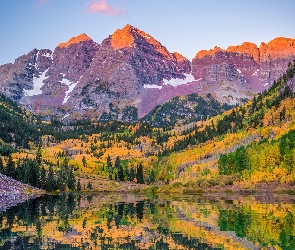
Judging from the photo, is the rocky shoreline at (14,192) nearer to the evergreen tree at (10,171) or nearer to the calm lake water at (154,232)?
the evergreen tree at (10,171)

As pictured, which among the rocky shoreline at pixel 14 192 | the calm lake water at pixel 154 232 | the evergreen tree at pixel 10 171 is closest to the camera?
the calm lake water at pixel 154 232

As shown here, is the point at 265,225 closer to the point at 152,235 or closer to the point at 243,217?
the point at 243,217

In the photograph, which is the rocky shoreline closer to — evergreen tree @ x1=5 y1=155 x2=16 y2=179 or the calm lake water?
evergreen tree @ x1=5 y1=155 x2=16 y2=179

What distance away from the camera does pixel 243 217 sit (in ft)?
224

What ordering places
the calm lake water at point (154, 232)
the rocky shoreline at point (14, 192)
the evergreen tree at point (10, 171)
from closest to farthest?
the calm lake water at point (154, 232), the rocky shoreline at point (14, 192), the evergreen tree at point (10, 171)

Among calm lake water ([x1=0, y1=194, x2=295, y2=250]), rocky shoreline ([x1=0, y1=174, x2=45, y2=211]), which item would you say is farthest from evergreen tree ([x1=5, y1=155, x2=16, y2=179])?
calm lake water ([x1=0, y1=194, x2=295, y2=250])

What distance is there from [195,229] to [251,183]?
363 feet

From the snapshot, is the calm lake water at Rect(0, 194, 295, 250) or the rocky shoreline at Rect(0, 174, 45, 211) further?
the rocky shoreline at Rect(0, 174, 45, 211)

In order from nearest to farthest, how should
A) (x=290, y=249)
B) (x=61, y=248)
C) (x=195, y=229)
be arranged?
(x=290, y=249)
(x=61, y=248)
(x=195, y=229)

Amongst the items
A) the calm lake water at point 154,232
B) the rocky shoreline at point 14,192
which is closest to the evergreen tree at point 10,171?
the rocky shoreline at point 14,192

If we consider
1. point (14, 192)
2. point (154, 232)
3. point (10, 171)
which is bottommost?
point (14, 192)

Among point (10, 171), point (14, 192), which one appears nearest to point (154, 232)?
point (14, 192)

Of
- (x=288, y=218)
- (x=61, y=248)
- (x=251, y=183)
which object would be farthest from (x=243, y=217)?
(x=251, y=183)

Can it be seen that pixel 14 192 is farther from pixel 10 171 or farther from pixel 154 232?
pixel 154 232
